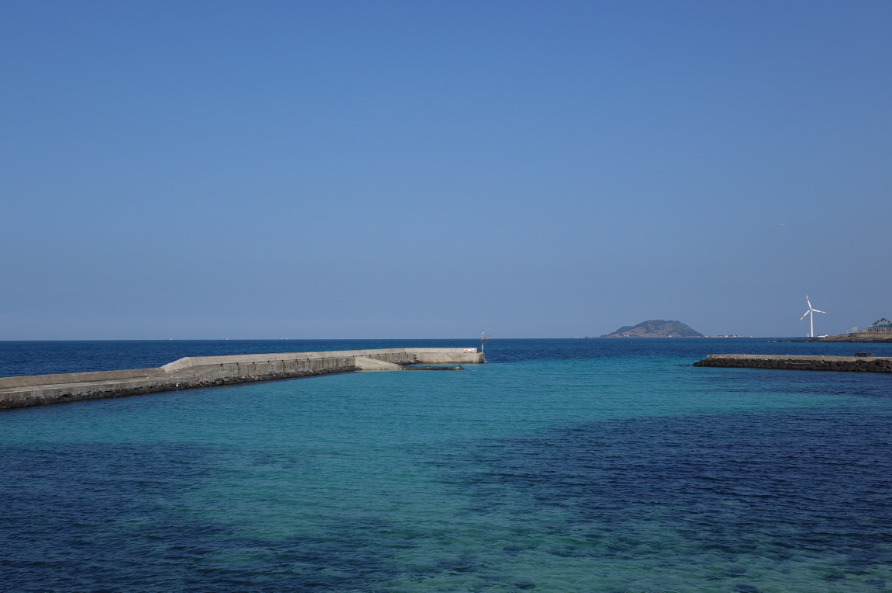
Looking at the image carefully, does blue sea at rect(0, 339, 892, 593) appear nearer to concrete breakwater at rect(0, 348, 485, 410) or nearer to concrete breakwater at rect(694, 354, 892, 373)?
concrete breakwater at rect(0, 348, 485, 410)

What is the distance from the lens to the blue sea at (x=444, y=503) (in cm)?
1216

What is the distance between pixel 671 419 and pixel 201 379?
1484 inches

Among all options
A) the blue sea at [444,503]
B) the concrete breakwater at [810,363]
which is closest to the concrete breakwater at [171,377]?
the blue sea at [444,503]

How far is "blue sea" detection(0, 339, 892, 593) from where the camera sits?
1216cm

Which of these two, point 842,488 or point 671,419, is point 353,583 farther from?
point 671,419

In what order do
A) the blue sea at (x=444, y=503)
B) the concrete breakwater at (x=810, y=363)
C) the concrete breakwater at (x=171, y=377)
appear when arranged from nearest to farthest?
the blue sea at (x=444, y=503) < the concrete breakwater at (x=171, y=377) < the concrete breakwater at (x=810, y=363)

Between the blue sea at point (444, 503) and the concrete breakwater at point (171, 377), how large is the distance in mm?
5662

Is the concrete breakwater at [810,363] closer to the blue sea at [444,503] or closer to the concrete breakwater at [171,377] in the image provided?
the concrete breakwater at [171,377]

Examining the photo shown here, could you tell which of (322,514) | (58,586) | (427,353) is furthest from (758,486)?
(427,353)

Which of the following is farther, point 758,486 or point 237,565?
point 758,486

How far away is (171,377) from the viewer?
51.6 meters

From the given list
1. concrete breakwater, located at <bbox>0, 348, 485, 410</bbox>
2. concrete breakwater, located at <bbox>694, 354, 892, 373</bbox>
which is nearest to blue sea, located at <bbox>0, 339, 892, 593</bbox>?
concrete breakwater, located at <bbox>0, 348, 485, 410</bbox>

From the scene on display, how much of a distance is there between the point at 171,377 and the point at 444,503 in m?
40.5

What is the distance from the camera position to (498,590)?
11.4 meters
